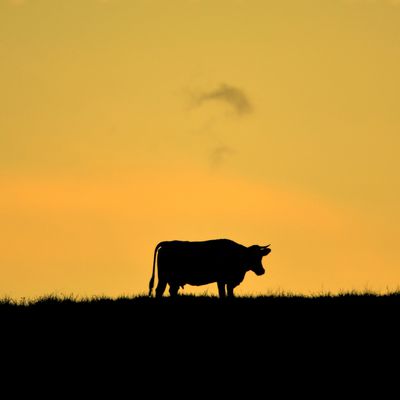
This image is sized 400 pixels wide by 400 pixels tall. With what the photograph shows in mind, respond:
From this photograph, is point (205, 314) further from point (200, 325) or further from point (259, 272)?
point (259, 272)

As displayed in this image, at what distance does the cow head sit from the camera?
30.0 m

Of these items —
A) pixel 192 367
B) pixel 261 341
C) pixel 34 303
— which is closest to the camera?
pixel 192 367

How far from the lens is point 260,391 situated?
16.8 meters

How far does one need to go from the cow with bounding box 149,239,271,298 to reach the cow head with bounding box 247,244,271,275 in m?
0.78

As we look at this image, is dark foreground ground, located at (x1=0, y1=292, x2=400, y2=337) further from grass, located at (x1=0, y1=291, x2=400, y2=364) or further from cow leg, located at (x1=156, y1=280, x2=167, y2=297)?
cow leg, located at (x1=156, y1=280, x2=167, y2=297)

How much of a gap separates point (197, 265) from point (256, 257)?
7.35 ft

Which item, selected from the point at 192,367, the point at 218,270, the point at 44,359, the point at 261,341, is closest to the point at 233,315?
the point at 261,341

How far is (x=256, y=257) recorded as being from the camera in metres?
30.2

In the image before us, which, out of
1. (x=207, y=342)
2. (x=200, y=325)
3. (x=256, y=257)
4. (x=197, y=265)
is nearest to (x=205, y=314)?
(x=200, y=325)

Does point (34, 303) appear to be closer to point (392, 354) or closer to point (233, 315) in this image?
point (233, 315)

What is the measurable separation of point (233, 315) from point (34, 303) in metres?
4.78

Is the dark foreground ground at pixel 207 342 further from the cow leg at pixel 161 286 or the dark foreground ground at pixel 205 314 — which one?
the cow leg at pixel 161 286

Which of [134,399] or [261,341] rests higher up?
[261,341]

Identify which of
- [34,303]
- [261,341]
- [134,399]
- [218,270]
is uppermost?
[218,270]
